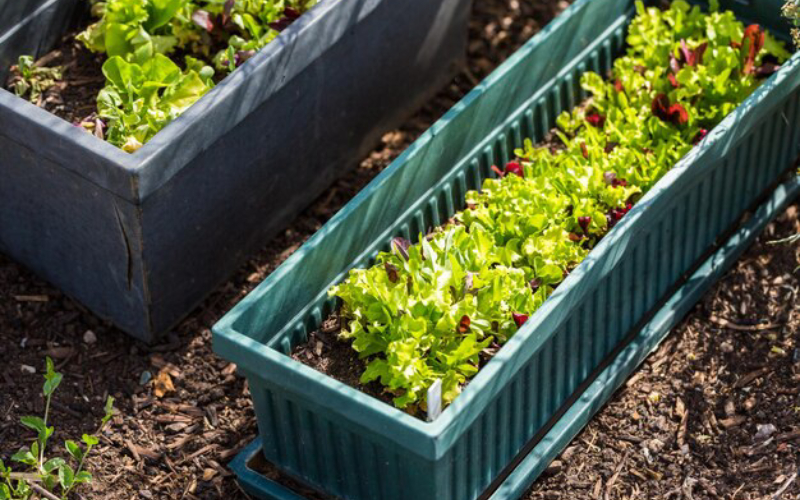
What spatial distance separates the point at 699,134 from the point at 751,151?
0.23 meters

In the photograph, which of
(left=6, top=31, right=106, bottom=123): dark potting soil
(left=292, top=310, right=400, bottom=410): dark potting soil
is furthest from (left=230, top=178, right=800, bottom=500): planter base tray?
(left=6, top=31, right=106, bottom=123): dark potting soil

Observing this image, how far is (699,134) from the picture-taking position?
147 inches

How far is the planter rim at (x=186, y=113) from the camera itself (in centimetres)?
330

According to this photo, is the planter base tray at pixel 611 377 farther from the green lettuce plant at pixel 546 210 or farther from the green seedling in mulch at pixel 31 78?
the green seedling in mulch at pixel 31 78

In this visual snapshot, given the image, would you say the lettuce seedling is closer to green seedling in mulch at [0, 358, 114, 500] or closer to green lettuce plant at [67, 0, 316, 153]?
green lettuce plant at [67, 0, 316, 153]

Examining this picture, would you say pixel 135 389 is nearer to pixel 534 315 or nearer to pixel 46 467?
pixel 46 467

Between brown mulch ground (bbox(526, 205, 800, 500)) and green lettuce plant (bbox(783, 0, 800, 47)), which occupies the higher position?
green lettuce plant (bbox(783, 0, 800, 47))

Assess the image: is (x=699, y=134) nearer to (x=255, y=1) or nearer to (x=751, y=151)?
(x=751, y=151)

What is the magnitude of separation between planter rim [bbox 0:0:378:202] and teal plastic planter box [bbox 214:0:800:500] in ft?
1.39

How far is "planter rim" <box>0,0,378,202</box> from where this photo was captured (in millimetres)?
3303

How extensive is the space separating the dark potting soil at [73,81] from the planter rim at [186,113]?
136mm

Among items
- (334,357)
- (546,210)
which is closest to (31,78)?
(334,357)

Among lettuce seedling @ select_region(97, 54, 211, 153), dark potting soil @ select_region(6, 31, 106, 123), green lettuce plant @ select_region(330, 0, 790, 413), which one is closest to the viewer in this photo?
green lettuce plant @ select_region(330, 0, 790, 413)

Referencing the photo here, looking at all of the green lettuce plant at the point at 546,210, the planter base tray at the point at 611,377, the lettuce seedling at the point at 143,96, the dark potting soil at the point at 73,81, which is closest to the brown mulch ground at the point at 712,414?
the planter base tray at the point at 611,377
